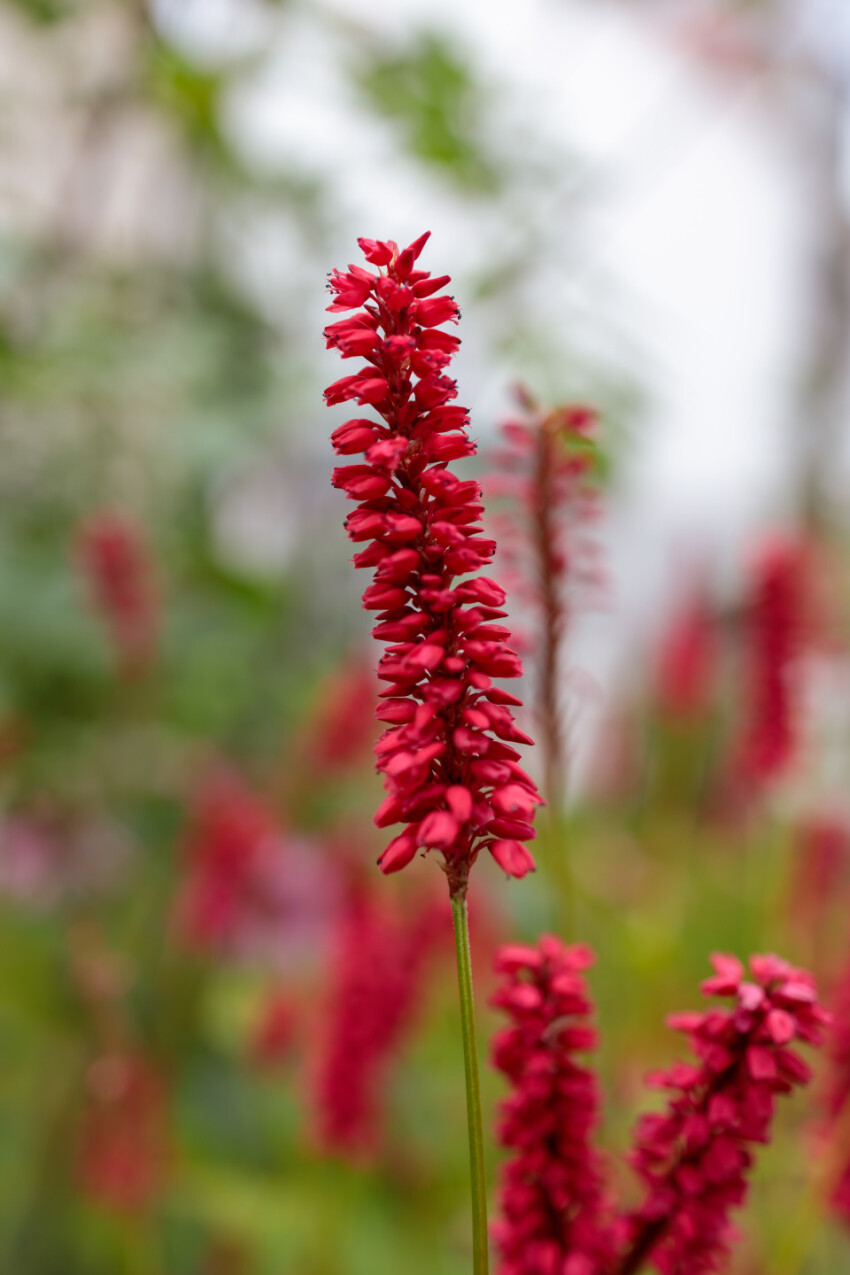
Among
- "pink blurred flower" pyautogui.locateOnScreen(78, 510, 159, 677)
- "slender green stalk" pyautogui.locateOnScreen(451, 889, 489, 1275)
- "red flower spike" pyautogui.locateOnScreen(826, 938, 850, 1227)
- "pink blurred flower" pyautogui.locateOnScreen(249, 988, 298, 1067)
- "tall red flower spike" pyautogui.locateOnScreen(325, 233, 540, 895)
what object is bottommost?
"pink blurred flower" pyautogui.locateOnScreen(249, 988, 298, 1067)

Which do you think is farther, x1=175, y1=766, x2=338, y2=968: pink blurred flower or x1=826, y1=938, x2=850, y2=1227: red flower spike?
x1=175, y1=766, x2=338, y2=968: pink blurred flower

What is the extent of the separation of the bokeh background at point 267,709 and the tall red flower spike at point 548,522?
0.22 metres

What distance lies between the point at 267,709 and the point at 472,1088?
1166 mm

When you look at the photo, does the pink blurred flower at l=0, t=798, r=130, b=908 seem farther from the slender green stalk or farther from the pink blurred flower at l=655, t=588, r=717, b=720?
the slender green stalk

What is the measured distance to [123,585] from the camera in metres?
0.89

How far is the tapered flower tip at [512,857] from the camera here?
0.27 m

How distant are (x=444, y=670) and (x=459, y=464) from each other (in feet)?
2.78

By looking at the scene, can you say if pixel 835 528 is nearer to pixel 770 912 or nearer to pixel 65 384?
pixel 770 912

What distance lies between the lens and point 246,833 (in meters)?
0.88

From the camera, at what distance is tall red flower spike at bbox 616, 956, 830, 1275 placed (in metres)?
0.29

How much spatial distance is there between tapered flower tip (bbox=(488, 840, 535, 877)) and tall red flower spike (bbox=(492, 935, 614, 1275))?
7 cm

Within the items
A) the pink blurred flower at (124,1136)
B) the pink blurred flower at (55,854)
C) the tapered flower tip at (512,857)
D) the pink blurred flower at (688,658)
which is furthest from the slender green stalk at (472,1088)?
the pink blurred flower at (688,658)

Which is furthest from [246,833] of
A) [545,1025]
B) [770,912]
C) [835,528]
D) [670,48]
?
[835,528]

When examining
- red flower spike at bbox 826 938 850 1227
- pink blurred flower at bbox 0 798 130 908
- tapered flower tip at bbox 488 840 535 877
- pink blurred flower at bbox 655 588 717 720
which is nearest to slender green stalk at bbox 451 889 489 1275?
tapered flower tip at bbox 488 840 535 877
